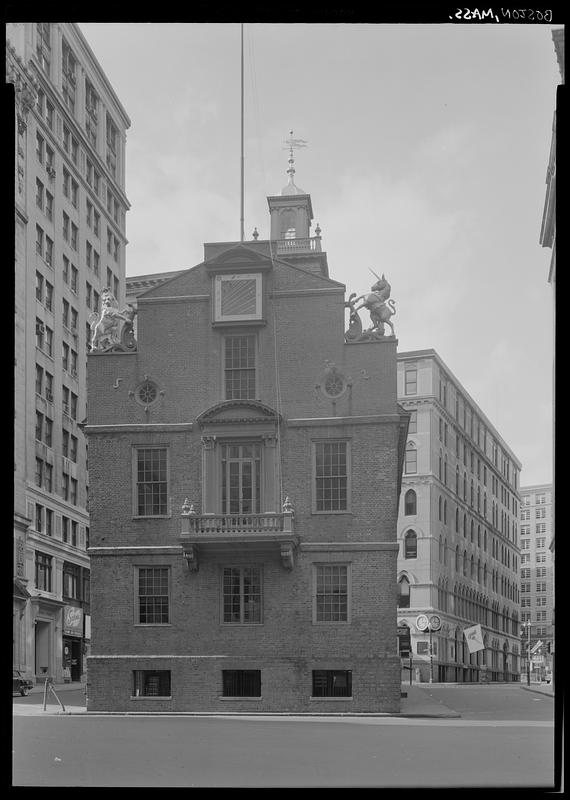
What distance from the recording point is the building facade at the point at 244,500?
106 ft

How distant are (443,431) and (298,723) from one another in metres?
44.8

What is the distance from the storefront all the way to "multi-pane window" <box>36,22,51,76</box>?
80.7 ft

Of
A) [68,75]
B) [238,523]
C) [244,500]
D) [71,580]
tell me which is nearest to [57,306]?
[244,500]

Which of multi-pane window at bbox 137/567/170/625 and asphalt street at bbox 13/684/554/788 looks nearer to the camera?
asphalt street at bbox 13/684/554/788

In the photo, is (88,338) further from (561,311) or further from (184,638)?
(561,311)

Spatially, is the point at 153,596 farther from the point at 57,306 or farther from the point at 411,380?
the point at 411,380

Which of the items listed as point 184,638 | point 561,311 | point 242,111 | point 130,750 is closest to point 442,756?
point 130,750

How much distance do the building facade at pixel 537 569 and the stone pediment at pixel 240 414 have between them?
23.5m

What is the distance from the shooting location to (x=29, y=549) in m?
39.4

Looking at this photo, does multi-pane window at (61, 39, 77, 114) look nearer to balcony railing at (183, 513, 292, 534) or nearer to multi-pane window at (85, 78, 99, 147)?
multi-pane window at (85, 78, 99, 147)

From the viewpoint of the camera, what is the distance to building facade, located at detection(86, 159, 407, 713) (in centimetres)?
3234

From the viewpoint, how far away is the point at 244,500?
32750 mm

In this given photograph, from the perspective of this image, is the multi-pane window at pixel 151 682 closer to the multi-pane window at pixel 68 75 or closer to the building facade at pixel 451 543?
the multi-pane window at pixel 68 75

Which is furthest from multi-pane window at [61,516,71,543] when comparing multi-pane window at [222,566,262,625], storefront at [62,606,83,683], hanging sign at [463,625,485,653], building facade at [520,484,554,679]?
building facade at [520,484,554,679]
